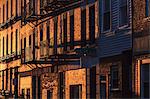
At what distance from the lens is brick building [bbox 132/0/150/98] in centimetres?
2123

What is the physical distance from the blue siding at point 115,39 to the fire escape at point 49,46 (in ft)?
3.44

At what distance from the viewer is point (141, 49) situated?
851 inches

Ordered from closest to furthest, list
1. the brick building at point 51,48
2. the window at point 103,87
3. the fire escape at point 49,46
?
the window at point 103,87
the brick building at point 51,48
the fire escape at point 49,46

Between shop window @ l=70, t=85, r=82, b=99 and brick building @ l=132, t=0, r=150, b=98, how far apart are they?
7302mm

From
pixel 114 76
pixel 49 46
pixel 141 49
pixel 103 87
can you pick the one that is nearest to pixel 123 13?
pixel 141 49

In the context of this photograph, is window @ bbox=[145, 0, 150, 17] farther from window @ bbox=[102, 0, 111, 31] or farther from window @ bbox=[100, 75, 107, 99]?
window @ bbox=[100, 75, 107, 99]

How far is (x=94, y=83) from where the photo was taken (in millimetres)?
27469

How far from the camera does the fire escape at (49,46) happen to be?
96.6ft

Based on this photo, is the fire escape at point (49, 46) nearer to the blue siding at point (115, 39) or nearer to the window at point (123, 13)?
the blue siding at point (115, 39)

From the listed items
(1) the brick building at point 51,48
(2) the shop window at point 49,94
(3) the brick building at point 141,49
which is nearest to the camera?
(3) the brick building at point 141,49

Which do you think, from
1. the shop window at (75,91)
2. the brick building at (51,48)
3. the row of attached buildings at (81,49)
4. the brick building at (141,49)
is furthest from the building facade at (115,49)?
the shop window at (75,91)

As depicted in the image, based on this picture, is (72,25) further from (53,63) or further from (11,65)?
(11,65)

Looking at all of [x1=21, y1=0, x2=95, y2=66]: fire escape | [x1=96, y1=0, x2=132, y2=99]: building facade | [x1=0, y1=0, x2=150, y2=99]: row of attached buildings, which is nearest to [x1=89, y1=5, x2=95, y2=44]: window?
[x1=0, y1=0, x2=150, y2=99]: row of attached buildings

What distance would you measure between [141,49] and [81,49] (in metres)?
5.74
